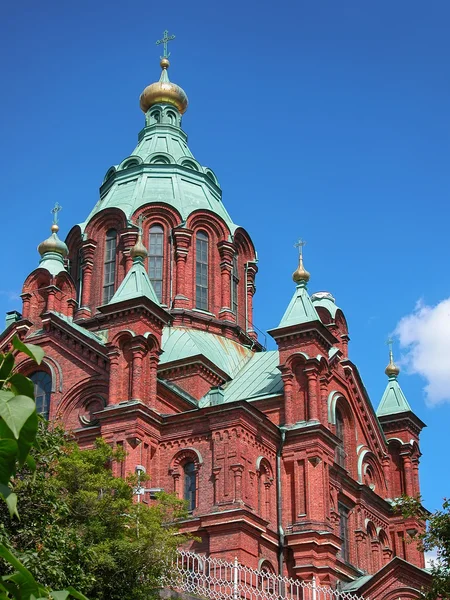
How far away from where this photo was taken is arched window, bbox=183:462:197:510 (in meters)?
30.5

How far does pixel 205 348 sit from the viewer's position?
37594 millimetres

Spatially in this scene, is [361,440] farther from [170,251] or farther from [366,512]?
[170,251]

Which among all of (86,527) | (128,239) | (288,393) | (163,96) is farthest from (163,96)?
(86,527)

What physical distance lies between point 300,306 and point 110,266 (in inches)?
397

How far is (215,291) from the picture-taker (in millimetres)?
40719

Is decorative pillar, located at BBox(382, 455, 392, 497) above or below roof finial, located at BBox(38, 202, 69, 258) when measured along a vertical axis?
below

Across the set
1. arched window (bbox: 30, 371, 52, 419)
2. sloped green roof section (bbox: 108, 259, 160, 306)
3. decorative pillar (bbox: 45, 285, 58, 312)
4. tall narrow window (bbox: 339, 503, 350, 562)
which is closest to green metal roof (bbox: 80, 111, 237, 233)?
decorative pillar (bbox: 45, 285, 58, 312)

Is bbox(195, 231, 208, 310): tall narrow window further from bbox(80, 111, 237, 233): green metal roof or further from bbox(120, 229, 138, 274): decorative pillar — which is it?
bbox(120, 229, 138, 274): decorative pillar

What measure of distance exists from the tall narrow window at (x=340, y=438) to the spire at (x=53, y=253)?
12109 millimetres

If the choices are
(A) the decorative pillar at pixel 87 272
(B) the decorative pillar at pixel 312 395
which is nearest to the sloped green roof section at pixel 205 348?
(A) the decorative pillar at pixel 87 272

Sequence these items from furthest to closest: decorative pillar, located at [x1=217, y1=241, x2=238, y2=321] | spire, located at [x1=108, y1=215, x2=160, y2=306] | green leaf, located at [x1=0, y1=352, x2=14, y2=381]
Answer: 1. decorative pillar, located at [x1=217, y1=241, x2=238, y2=321]
2. spire, located at [x1=108, y1=215, x2=160, y2=306]
3. green leaf, located at [x1=0, y1=352, x2=14, y2=381]

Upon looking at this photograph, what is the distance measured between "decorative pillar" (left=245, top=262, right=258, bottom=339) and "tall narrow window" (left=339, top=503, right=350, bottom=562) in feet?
32.9

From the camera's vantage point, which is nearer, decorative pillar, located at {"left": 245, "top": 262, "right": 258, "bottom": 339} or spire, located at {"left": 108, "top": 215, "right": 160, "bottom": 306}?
spire, located at {"left": 108, "top": 215, "right": 160, "bottom": 306}

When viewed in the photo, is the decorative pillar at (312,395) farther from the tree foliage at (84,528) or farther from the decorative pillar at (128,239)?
the decorative pillar at (128,239)
